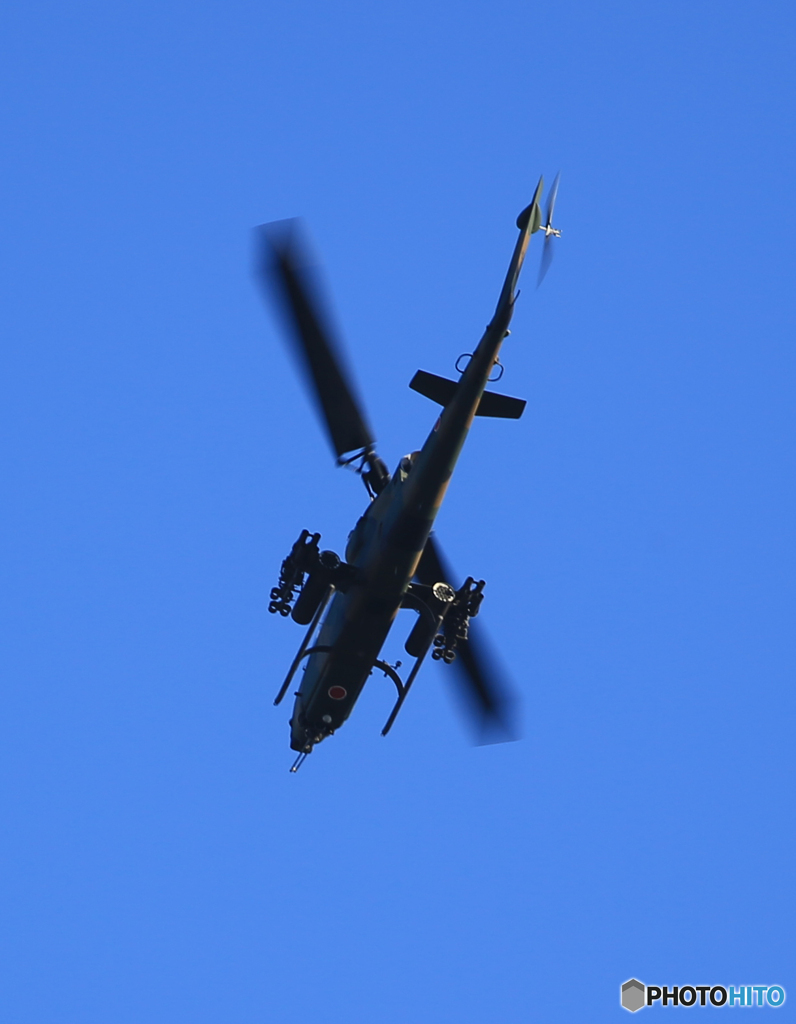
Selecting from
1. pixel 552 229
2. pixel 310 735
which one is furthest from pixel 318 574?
pixel 552 229

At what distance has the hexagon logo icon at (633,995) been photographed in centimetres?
2535

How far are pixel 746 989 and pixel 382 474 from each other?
14.0 metres

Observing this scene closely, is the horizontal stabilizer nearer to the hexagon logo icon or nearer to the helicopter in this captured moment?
the helicopter

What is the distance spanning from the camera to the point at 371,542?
63.1ft

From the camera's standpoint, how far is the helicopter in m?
17.5

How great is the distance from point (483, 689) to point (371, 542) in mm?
4785

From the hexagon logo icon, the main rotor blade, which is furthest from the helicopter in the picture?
the hexagon logo icon

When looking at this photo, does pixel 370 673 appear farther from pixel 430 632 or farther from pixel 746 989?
pixel 746 989

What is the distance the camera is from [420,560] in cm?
2050

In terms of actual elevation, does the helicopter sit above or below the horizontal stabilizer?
below

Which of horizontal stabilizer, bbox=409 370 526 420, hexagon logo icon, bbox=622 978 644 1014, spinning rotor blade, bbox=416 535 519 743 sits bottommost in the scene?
hexagon logo icon, bbox=622 978 644 1014

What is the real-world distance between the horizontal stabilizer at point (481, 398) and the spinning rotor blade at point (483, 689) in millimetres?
4014

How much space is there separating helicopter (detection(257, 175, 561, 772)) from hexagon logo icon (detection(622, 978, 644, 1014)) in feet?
30.5

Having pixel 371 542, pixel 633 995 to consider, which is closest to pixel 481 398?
pixel 371 542
